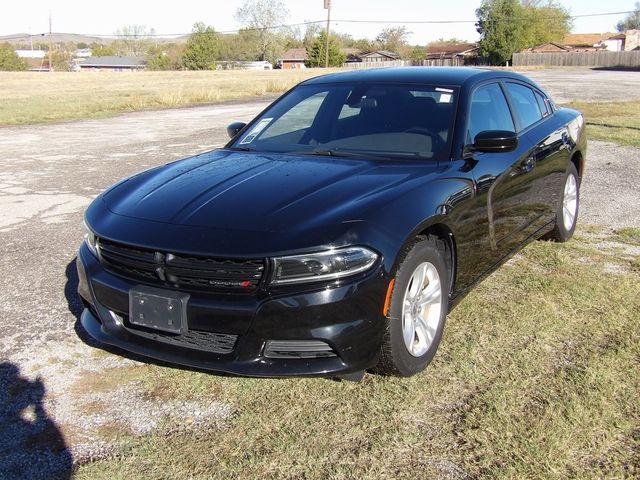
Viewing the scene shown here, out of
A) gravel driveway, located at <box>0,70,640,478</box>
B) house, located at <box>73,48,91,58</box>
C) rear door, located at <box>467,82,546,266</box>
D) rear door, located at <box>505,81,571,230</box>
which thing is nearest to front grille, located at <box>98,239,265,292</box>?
gravel driveway, located at <box>0,70,640,478</box>

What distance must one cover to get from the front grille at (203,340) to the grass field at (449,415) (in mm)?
360

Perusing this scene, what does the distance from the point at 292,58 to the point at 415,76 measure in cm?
11096

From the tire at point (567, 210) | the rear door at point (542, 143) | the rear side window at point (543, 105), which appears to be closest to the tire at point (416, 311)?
the rear door at point (542, 143)

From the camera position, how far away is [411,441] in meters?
2.76

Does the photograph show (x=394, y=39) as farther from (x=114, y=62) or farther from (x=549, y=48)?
(x=114, y=62)

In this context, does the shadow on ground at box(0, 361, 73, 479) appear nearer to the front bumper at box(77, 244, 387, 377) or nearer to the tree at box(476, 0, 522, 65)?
the front bumper at box(77, 244, 387, 377)

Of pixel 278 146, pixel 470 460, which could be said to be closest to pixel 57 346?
pixel 278 146

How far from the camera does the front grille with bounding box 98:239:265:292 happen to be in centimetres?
280

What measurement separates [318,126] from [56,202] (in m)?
4.46

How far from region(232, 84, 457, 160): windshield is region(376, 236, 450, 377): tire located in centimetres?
79

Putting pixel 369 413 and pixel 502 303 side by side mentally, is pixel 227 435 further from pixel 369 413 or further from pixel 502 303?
pixel 502 303

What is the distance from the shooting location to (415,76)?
176 inches

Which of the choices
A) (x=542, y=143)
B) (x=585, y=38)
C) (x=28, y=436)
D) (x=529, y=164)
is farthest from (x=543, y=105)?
(x=585, y=38)

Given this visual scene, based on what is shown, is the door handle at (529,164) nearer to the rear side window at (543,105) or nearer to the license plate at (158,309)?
the rear side window at (543,105)
